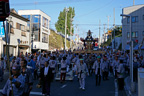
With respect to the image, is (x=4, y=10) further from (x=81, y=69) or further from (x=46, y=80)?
(x=81, y=69)

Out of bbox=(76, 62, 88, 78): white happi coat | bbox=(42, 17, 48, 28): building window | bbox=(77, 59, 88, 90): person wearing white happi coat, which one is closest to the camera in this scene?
bbox=(77, 59, 88, 90): person wearing white happi coat

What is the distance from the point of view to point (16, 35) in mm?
33938

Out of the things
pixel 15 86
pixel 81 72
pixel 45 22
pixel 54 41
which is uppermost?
pixel 45 22

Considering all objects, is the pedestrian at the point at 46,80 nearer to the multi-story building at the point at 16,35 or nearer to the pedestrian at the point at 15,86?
the pedestrian at the point at 15,86

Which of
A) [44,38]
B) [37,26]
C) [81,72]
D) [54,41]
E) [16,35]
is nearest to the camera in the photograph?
[81,72]

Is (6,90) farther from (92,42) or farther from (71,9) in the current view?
(71,9)

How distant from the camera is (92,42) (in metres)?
36.4

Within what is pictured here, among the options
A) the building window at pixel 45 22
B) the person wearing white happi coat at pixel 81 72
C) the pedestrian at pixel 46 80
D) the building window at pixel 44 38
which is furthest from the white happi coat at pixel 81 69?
the building window at pixel 45 22

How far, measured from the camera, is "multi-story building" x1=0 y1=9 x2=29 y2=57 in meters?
31.2

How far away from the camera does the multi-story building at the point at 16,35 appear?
31244 mm

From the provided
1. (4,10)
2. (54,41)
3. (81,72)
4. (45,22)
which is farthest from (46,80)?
(54,41)

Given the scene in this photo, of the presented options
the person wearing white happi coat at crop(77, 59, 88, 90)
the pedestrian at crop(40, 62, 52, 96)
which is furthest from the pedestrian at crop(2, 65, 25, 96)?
the person wearing white happi coat at crop(77, 59, 88, 90)

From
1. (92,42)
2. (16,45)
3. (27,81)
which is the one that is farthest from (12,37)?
(27,81)

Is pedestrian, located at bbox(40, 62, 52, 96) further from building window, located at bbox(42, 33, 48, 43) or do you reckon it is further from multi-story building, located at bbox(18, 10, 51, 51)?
building window, located at bbox(42, 33, 48, 43)
